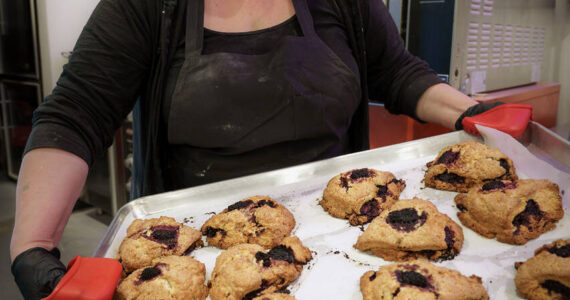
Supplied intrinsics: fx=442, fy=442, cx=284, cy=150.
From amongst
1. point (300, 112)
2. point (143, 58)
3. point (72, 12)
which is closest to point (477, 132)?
point (300, 112)

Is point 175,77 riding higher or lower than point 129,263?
higher

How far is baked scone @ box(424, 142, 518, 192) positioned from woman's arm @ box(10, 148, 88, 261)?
3.44ft

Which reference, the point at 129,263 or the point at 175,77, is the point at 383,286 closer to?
the point at 129,263

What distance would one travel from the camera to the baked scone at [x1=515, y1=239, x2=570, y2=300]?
90cm

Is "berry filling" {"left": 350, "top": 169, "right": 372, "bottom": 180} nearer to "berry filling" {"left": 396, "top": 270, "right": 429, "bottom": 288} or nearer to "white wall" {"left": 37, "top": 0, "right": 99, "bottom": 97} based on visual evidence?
"berry filling" {"left": 396, "top": 270, "right": 429, "bottom": 288}

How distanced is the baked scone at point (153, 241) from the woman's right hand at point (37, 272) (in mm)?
178

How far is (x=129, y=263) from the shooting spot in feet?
3.42

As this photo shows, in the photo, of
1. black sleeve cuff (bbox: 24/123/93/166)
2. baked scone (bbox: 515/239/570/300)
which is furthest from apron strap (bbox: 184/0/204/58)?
baked scone (bbox: 515/239/570/300)

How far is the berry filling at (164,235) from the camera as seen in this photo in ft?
3.64

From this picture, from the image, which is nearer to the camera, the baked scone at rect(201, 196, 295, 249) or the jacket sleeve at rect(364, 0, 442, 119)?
the baked scone at rect(201, 196, 295, 249)

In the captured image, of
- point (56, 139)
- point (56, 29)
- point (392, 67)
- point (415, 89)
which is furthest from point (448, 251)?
point (56, 29)

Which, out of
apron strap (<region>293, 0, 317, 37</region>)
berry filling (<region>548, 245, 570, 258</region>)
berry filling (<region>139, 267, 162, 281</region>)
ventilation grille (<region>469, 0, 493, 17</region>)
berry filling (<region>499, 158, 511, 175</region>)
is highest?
ventilation grille (<region>469, 0, 493, 17</region>)

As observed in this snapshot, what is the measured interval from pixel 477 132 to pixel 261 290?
1003mm

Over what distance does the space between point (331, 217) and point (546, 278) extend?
554mm
